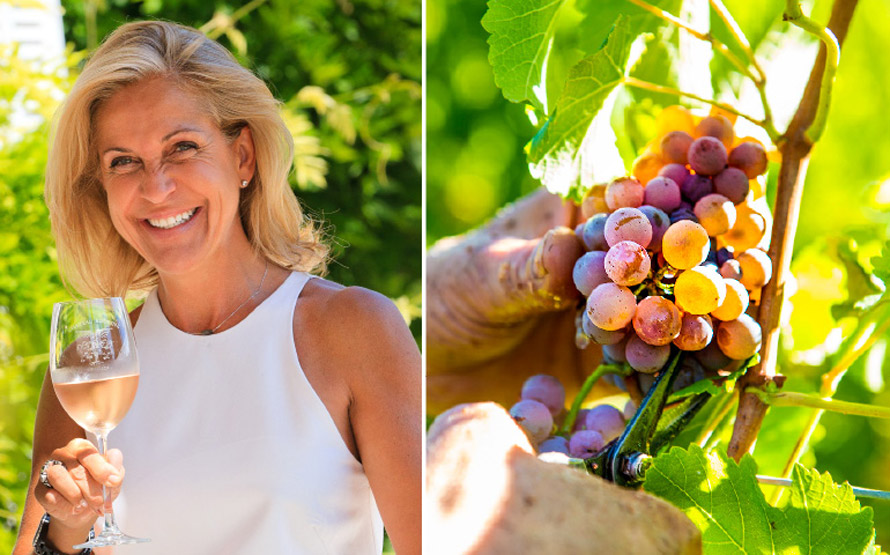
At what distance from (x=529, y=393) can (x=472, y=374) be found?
4.8 inches

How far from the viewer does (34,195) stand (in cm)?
86

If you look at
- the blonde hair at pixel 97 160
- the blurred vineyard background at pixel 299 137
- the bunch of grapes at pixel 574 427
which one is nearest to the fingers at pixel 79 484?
the blonde hair at pixel 97 160

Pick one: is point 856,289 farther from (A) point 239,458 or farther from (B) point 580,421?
(A) point 239,458

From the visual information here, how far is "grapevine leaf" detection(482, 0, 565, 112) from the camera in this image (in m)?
0.40

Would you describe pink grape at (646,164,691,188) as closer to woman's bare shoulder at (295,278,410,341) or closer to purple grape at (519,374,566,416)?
purple grape at (519,374,566,416)

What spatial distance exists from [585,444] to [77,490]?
1.33 ft

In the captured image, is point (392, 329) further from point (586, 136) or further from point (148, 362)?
point (586, 136)

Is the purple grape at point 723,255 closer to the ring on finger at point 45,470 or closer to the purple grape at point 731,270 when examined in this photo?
the purple grape at point 731,270

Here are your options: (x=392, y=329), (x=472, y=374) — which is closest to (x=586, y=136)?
(x=472, y=374)

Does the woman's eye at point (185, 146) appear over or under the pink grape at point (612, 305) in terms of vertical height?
under

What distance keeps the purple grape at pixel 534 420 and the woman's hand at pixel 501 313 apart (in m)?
0.06

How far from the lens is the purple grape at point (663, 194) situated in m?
0.39

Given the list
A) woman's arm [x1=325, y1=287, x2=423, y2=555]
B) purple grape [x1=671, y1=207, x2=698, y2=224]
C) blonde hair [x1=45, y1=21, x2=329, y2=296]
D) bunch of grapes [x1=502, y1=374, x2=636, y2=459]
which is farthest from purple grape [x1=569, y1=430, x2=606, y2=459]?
blonde hair [x1=45, y1=21, x2=329, y2=296]

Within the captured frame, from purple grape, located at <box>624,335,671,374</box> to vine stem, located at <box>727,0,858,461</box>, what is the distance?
0.14 feet
